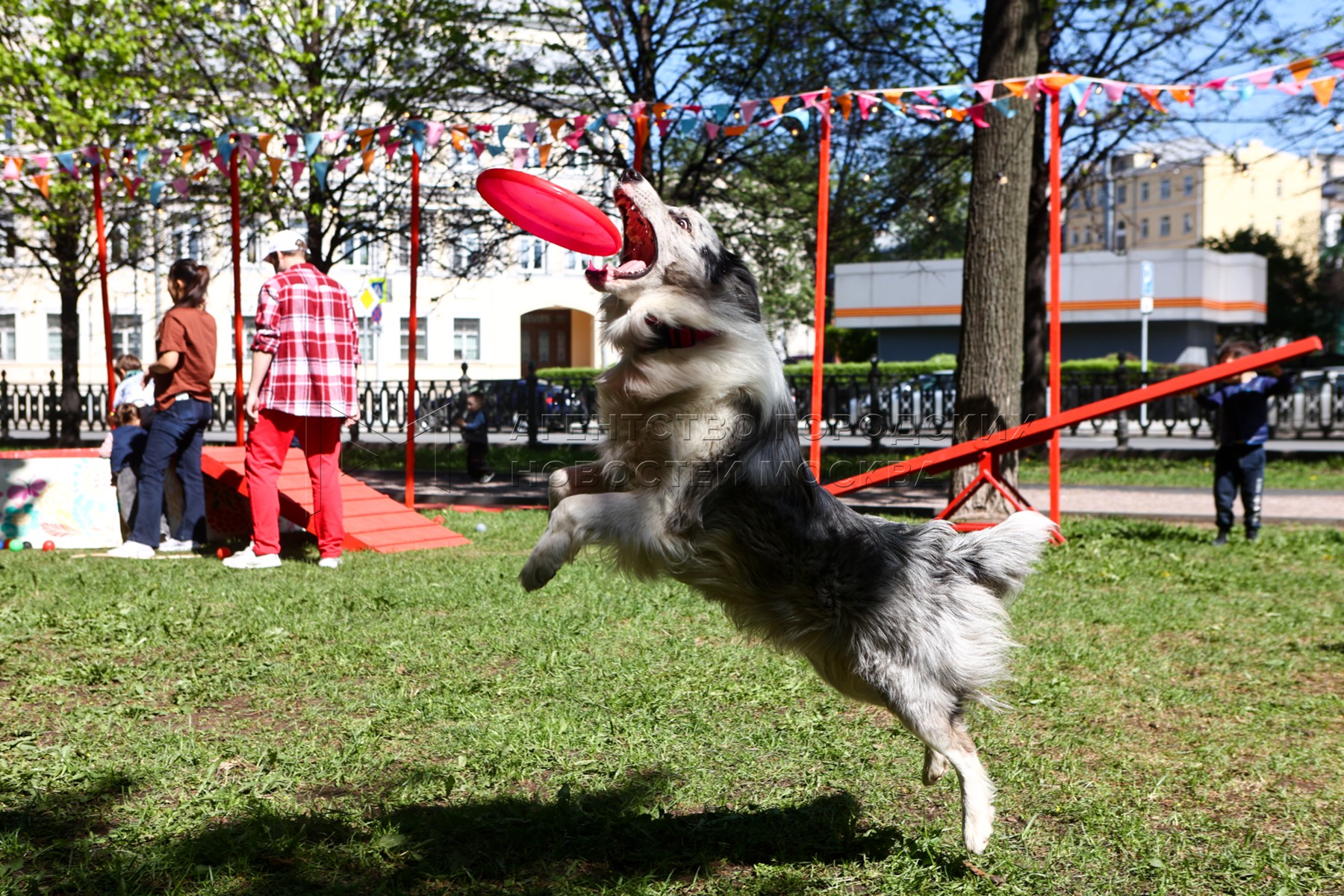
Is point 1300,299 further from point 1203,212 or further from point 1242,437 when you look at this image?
point 1242,437

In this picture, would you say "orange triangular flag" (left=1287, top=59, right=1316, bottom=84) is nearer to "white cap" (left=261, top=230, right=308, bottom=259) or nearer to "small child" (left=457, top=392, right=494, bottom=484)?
"white cap" (left=261, top=230, right=308, bottom=259)

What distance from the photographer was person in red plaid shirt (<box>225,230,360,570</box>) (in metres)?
7.36

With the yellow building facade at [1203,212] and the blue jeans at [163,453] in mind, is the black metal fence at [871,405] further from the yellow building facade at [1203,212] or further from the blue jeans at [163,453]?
the yellow building facade at [1203,212]

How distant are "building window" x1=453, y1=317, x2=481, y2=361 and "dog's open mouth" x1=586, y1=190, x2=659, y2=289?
35.4 m

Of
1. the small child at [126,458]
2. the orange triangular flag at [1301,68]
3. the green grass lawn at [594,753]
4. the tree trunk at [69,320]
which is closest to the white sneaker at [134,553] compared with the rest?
the small child at [126,458]

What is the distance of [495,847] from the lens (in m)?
3.38

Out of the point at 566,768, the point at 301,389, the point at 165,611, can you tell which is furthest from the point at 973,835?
the point at 301,389

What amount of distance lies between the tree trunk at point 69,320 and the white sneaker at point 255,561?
14.1 m

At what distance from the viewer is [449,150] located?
18438 mm

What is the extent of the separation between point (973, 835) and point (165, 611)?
200 inches

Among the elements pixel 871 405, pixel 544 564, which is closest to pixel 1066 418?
pixel 544 564

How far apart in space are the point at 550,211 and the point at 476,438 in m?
11.6

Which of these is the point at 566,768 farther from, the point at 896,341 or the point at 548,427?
the point at 896,341

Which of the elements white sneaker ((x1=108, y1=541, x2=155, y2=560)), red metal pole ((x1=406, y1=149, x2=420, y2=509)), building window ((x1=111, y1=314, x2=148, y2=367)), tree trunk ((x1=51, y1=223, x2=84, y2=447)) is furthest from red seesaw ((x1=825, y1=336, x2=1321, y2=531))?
building window ((x1=111, y1=314, x2=148, y2=367))
